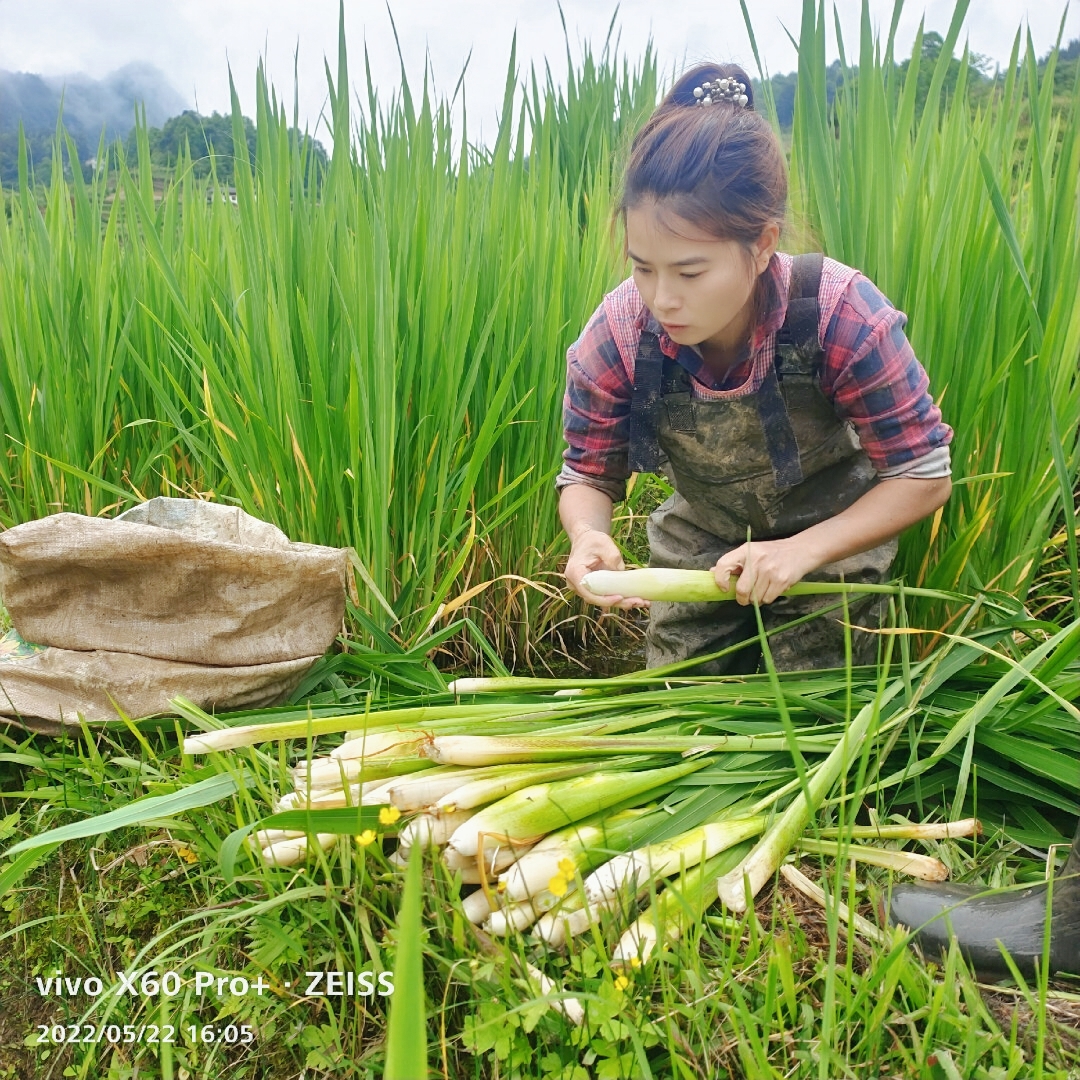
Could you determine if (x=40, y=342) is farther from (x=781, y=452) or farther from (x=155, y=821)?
(x=781, y=452)

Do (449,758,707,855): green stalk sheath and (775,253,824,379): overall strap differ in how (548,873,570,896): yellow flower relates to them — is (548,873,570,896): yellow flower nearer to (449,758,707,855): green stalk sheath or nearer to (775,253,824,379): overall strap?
(449,758,707,855): green stalk sheath

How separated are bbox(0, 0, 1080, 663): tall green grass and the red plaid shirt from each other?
0.15 m

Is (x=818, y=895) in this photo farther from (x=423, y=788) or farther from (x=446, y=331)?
(x=446, y=331)

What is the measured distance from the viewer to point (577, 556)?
1.48 metres

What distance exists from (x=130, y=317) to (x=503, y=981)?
5.58 feet

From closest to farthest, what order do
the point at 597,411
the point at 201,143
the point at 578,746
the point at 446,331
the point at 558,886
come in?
the point at 558,886 → the point at 578,746 → the point at 597,411 → the point at 446,331 → the point at 201,143

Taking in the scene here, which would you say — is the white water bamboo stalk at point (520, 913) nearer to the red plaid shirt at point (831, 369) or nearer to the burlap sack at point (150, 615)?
the burlap sack at point (150, 615)

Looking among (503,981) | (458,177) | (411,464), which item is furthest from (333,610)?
(458,177)

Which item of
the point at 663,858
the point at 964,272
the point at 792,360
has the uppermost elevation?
the point at 964,272

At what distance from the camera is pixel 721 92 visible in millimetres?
1446

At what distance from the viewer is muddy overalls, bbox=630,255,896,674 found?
1545mm

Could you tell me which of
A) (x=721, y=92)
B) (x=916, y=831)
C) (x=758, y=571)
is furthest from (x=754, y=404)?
(x=916, y=831)

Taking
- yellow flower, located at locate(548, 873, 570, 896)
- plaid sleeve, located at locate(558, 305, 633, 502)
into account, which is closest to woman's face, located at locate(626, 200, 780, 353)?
plaid sleeve, located at locate(558, 305, 633, 502)

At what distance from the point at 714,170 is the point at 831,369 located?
1.26 ft
